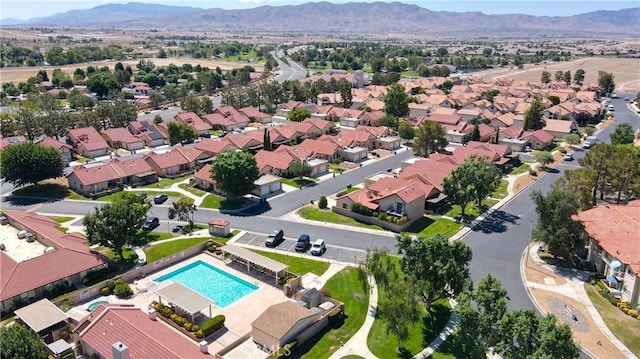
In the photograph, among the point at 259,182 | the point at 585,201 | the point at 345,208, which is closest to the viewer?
the point at 585,201

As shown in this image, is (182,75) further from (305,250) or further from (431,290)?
(431,290)

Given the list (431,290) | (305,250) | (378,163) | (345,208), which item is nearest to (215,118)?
(378,163)

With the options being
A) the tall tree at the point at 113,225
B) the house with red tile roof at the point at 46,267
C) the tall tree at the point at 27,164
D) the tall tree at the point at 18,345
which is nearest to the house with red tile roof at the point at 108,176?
the tall tree at the point at 27,164

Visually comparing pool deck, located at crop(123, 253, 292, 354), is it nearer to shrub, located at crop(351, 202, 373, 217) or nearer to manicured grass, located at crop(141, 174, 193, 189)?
shrub, located at crop(351, 202, 373, 217)

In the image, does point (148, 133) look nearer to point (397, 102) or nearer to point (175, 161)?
point (175, 161)

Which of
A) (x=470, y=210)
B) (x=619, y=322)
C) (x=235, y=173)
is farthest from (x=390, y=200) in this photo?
(x=619, y=322)

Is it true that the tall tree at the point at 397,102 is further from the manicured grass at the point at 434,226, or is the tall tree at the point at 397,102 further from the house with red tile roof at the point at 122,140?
the manicured grass at the point at 434,226

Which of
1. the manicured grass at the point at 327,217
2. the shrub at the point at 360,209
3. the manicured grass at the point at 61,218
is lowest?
the manicured grass at the point at 61,218
